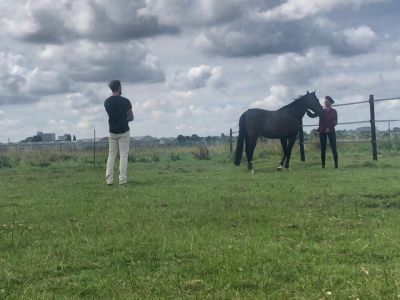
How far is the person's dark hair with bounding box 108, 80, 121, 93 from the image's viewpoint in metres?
11.5

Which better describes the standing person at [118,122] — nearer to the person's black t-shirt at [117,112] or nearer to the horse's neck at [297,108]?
the person's black t-shirt at [117,112]

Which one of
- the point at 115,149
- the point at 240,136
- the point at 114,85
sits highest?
the point at 114,85

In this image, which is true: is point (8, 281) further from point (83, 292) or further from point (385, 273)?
point (385, 273)

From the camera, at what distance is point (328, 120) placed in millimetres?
14922

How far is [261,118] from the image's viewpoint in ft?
49.0

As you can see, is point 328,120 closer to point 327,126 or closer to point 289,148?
point 327,126

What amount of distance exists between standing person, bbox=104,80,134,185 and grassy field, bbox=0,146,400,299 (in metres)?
1.98

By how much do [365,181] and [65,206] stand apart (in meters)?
5.74

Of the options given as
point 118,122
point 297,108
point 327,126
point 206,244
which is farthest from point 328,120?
point 206,244

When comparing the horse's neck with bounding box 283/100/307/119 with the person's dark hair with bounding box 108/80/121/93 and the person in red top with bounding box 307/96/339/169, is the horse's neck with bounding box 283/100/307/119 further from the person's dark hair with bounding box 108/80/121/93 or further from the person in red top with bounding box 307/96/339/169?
the person's dark hair with bounding box 108/80/121/93

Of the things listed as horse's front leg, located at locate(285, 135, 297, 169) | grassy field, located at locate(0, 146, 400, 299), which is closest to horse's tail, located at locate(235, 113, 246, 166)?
horse's front leg, located at locate(285, 135, 297, 169)

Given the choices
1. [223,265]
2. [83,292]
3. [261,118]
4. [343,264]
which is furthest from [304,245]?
[261,118]

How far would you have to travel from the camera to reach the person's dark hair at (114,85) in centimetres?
1152

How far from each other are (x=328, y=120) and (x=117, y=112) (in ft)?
20.9
